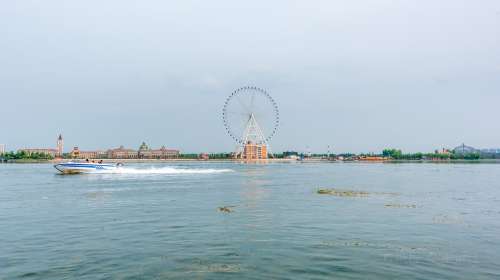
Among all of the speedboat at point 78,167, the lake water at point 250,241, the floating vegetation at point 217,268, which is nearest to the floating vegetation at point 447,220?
the lake water at point 250,241

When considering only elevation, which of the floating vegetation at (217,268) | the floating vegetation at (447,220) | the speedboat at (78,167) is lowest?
the floating vegetation at (217,268)

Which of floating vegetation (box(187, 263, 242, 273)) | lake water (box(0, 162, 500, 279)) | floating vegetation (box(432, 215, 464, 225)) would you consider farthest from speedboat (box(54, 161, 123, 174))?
floating vegetation (box(187, 263, 242, 273))

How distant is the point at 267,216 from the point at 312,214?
4088 mm

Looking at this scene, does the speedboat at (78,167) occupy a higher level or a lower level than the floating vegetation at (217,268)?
higher

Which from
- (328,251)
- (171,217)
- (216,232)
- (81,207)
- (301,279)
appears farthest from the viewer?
(81,207)

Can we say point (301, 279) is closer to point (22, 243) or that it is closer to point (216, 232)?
point (216, 232)

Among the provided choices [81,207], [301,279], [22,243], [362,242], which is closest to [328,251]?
[362,242]

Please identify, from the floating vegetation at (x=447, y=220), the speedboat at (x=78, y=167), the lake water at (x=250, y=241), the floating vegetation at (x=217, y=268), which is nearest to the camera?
the floating vegetation at (x=217, y=268)

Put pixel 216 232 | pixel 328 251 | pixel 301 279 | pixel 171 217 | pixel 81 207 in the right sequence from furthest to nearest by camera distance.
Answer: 1. pixel 81 207
2. pixel 171 217
3. pixel 216 232
4. pixel 328 251
5. pixel 301 279

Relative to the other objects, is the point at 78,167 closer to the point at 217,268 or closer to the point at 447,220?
the point at 447,220

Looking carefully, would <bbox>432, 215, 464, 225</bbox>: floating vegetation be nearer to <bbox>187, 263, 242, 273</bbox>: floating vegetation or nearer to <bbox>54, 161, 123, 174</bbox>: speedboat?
<bbox>187, 263, 242, 273</bbox>: floating vegetation

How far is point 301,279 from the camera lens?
17422 millimetres

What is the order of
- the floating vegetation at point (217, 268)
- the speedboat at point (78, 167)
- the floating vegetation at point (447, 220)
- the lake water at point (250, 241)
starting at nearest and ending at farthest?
1. the floating vegetation at point (217, 268)
2. the lake water at point (250, 241)
3. the floating vegetation at point (447, 220)
4. the speedboat at point (78, 167)

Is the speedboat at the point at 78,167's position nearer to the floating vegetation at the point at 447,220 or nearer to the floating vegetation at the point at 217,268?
the floating vegetation at the point at 447,220
